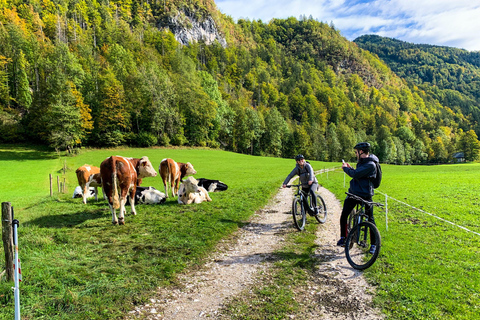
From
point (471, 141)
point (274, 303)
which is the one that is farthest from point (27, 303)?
point (471, 141)

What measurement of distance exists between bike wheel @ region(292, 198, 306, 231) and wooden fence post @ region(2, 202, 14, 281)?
322 inches

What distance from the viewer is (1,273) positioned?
15.8ft

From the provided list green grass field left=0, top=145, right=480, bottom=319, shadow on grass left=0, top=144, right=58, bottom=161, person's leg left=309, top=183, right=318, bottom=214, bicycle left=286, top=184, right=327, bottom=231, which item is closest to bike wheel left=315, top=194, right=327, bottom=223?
bicycle left=286, top=184, right=327, bottom=231

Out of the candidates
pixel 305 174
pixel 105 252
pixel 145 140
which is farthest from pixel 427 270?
pixel 145 140

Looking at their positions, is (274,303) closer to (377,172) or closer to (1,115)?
(377,172)

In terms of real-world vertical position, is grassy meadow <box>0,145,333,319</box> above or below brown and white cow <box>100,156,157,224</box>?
below

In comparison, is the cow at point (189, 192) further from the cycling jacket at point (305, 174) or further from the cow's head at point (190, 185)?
the cycling jacket at point (305, 174)

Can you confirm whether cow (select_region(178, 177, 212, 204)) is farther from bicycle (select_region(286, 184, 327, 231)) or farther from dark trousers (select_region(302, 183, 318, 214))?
dark trousers (select_region(302, 183, 318, 214))

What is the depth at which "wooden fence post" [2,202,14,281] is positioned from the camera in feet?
15.2

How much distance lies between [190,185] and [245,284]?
869cm

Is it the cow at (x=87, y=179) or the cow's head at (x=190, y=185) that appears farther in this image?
the cow at (x=87, y=179)

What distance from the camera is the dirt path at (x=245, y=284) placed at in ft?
15.0

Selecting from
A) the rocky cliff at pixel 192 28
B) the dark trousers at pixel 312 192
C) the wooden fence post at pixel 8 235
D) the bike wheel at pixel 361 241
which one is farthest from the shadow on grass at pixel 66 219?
the rocky cliff at pixel 192 28

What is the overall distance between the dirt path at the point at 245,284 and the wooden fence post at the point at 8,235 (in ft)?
8.79
